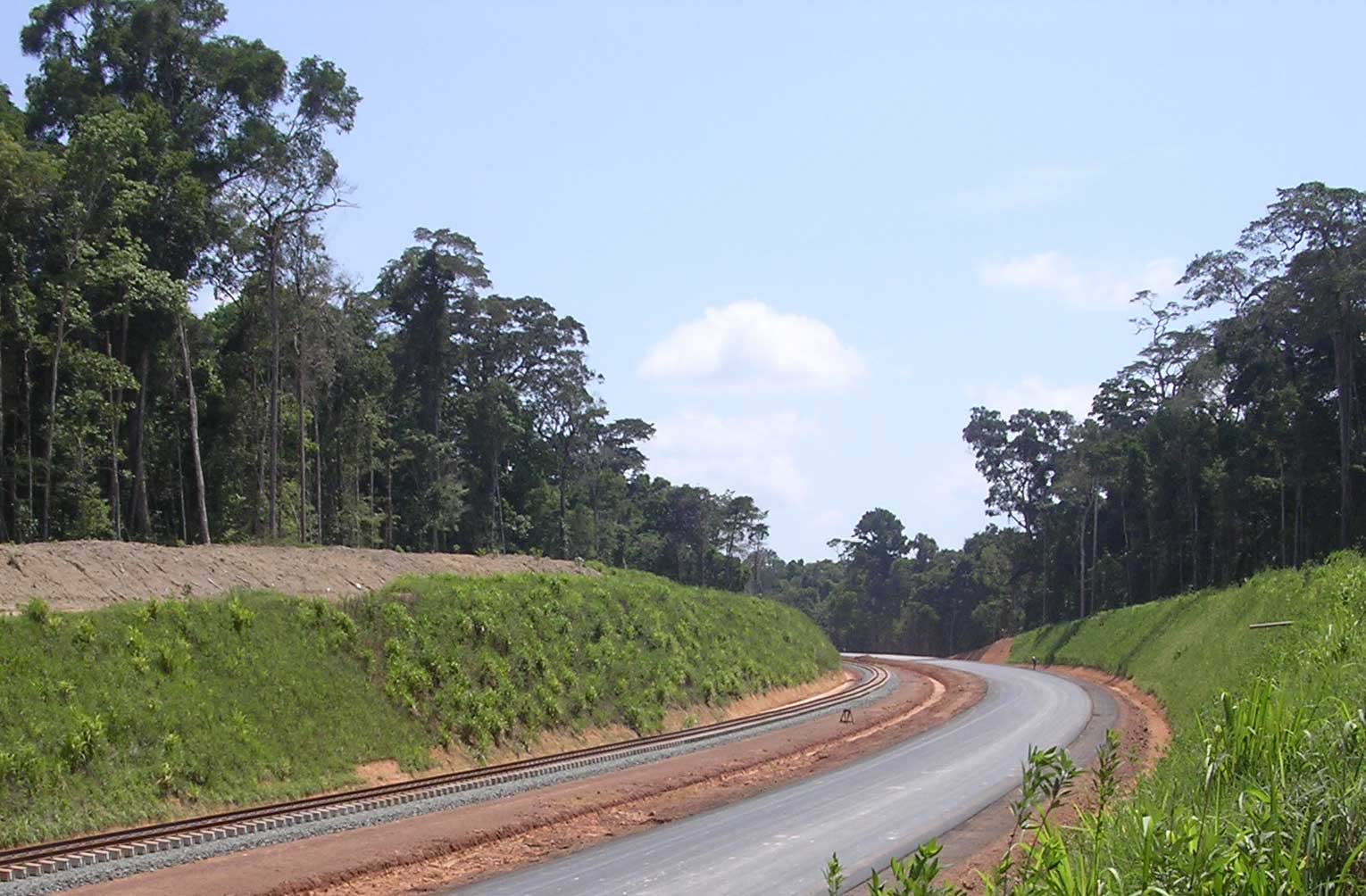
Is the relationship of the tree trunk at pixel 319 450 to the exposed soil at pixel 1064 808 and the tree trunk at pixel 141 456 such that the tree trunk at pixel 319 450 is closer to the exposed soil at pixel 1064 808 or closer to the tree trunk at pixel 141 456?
the tree trunk at pixel 141 456

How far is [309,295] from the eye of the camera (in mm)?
47781

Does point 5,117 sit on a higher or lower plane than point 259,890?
higher

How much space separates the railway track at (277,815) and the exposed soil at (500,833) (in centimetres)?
94

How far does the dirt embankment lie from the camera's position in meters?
24.5

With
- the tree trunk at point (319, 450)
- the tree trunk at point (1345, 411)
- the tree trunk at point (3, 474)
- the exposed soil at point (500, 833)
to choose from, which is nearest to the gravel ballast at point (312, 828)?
the exposed soil at point (500, 833)

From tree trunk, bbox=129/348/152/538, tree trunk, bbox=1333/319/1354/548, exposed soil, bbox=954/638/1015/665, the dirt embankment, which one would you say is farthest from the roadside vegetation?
exposed soil, bbox=954/638/1015/665

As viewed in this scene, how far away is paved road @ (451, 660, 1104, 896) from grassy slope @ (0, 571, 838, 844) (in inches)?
306

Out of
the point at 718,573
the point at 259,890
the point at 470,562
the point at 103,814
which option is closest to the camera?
the point at 259,890

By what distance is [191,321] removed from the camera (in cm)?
4394

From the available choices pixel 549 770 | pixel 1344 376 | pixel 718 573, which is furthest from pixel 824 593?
pixel 549 770

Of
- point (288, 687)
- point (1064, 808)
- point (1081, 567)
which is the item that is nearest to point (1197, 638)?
point (1064, 808)

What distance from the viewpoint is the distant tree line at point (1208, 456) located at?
51.4 m

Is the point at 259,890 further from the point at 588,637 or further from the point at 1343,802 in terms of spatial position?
the point at 588,637

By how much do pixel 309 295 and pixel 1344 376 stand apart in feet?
143
